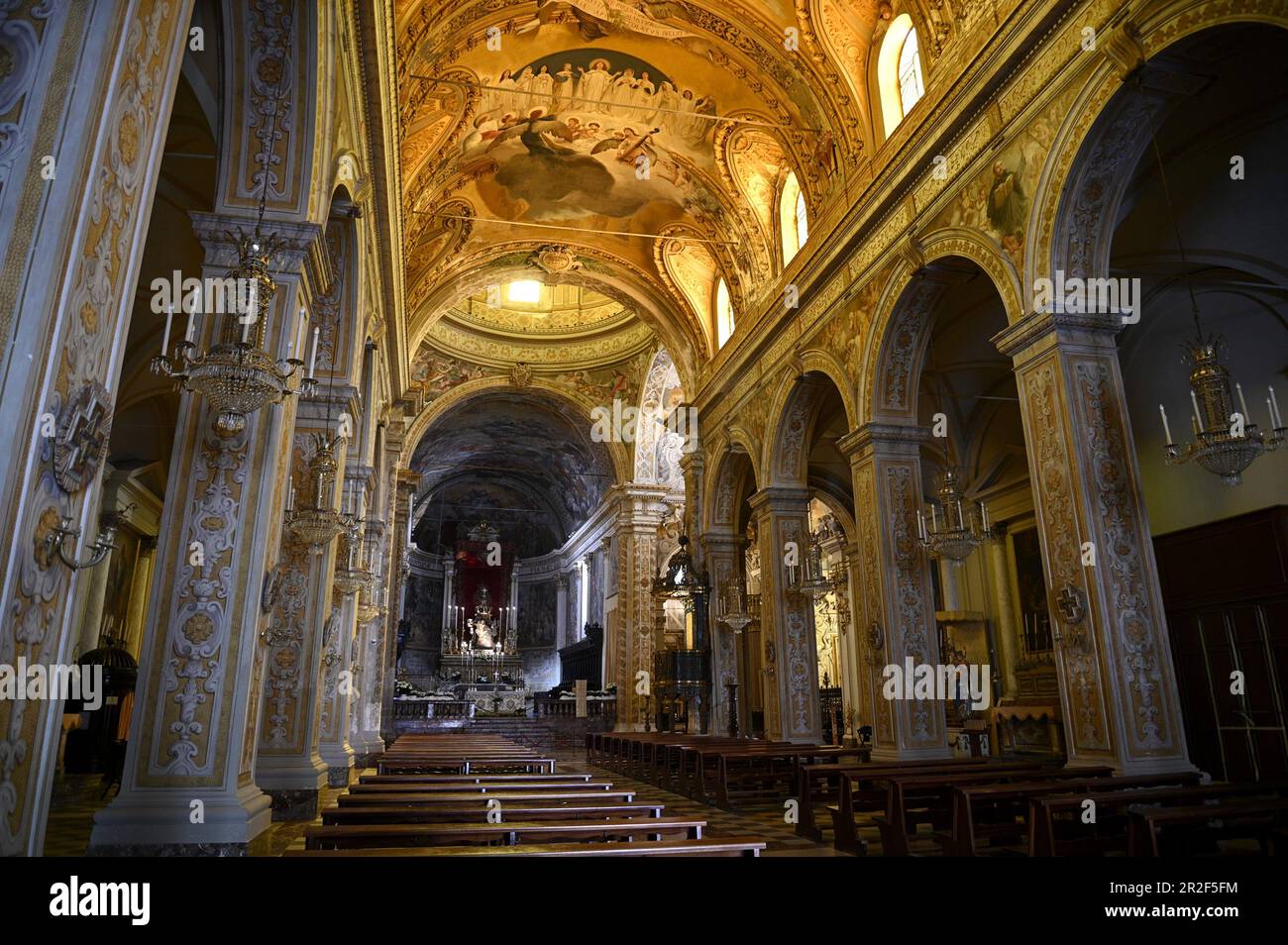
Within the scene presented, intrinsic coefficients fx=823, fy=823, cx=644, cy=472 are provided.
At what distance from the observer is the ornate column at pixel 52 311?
7.40 feet

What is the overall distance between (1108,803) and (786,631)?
8165mm

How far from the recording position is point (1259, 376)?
988 cm

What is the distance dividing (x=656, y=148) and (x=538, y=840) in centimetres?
1251

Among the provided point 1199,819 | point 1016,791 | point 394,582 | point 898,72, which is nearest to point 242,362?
point 1016,791

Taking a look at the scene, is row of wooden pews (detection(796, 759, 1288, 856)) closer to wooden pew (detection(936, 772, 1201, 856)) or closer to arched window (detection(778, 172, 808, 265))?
wooden pew (detection(936, 772, 1201, 856))

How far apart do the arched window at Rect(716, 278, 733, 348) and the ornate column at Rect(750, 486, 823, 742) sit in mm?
4365

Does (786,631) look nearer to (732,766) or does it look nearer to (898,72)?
(732,766)

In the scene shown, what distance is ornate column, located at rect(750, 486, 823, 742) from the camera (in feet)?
40.9

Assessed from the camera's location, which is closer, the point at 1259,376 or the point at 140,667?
the point at 140,667

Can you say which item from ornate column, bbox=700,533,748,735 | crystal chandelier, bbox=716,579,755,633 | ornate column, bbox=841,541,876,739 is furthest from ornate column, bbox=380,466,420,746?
ornate column, bbox=841,541,876,739
